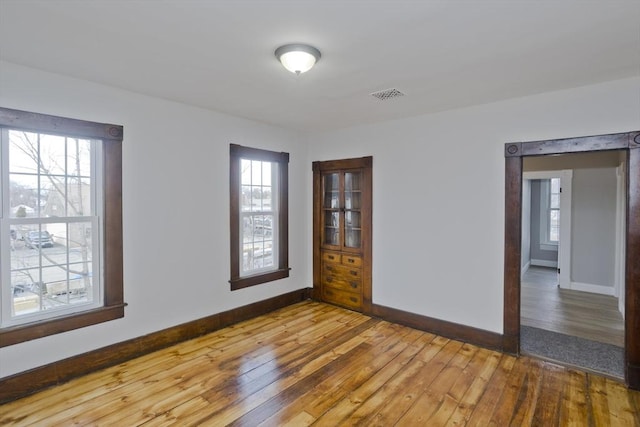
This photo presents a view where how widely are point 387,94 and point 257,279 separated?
2848mm

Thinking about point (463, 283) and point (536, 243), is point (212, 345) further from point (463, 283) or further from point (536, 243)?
point (536, 243)

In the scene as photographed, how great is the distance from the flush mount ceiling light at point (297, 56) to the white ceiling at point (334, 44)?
0.06 m

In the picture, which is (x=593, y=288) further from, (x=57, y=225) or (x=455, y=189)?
(x=57, y=225)

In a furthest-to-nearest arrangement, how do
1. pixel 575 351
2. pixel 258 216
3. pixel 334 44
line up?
pixel 258 216 < pixel 575 351 < pixel 334 44

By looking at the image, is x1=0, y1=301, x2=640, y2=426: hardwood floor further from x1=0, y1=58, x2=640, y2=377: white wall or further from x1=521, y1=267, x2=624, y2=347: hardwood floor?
x1=521, y1=267, x2=624, y2=347: hardwood floor

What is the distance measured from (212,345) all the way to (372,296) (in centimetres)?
214

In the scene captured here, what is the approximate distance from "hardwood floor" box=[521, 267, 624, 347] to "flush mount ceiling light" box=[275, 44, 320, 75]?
13.7 ft

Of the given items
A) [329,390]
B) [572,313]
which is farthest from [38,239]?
[572,313]

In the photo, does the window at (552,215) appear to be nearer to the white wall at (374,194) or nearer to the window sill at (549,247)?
the window sill at (549,247)

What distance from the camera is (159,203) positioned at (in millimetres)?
3549

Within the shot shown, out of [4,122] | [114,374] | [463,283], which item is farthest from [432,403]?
[4,122]

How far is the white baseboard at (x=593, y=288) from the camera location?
5.63 m

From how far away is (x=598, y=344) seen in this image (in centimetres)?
365

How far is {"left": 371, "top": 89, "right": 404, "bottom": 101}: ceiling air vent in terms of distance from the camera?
3.23 meters
